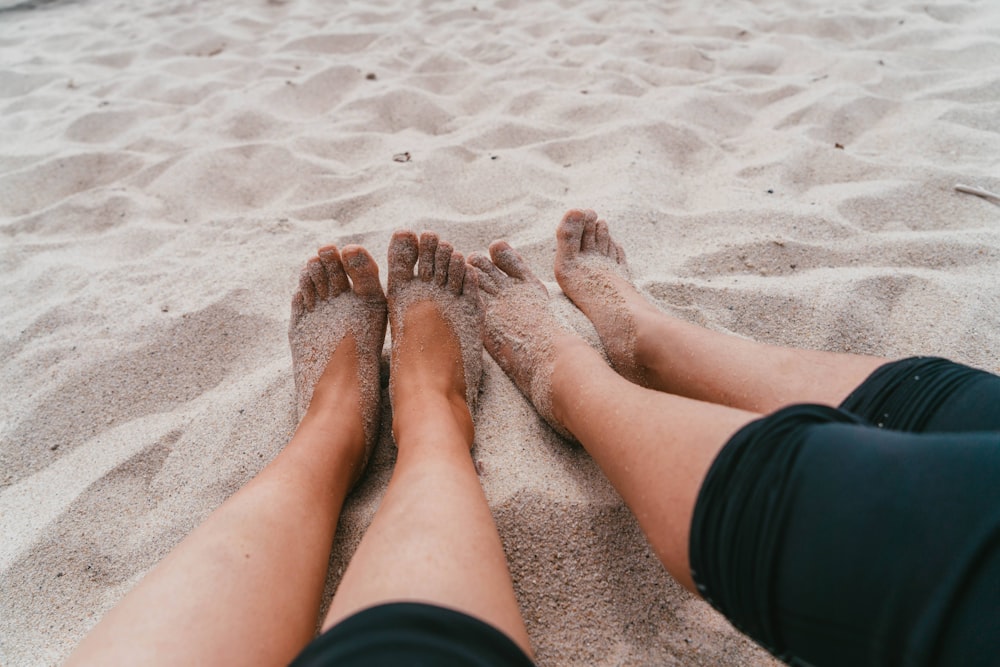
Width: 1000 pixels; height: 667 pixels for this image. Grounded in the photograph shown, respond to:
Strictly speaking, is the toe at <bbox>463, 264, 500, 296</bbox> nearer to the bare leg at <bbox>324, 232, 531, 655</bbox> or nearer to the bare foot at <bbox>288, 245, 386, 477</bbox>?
the bare leg at <bbox>324, 232, 531, 655</bbox>

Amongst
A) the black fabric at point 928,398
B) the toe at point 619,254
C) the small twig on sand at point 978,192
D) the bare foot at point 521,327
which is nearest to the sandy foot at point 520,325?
the bare foot at point 521,327

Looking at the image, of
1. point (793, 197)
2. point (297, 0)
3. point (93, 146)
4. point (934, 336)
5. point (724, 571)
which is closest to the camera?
point (724, 571)

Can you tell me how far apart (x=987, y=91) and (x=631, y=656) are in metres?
2.33

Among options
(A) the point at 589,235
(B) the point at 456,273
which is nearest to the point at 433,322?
(B) the point at 456,273

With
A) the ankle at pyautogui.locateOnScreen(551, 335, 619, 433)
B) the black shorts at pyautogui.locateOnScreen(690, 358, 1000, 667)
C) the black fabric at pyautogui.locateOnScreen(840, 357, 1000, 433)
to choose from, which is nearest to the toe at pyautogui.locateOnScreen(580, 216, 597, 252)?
the ankle at pyautogui.locateOnScreen(551, 335, 619, 433)

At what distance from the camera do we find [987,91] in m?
1.99

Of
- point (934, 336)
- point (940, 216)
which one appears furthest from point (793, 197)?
point (934, 336)

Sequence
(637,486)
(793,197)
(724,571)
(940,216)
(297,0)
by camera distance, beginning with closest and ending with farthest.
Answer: (724,571) < (637,486) < (940,216) < (793,197) < (297,0)

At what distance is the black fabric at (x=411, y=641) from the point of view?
47cm

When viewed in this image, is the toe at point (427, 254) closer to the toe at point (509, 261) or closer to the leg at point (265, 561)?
the toe at point (509, 261)

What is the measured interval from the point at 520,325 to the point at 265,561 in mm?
723

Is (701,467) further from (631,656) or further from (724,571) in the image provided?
(631,656)

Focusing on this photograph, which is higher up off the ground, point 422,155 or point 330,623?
point 422,155

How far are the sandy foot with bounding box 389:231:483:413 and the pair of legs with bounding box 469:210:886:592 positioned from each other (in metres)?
0.06
